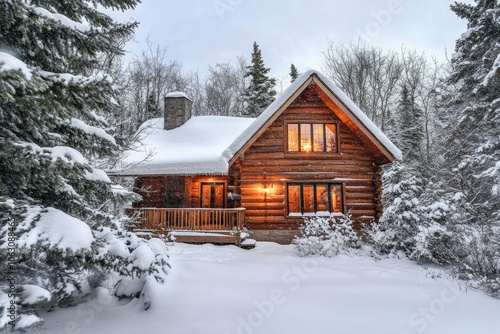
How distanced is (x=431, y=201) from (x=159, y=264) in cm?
1055

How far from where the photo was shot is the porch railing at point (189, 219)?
13164 millimetres

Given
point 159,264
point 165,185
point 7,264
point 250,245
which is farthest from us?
point 165,185

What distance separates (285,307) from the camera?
16.6 feet

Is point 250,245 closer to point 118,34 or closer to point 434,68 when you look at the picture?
point 118,34

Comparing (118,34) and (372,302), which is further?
(372,302)

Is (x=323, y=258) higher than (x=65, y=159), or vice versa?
(x=65, y=159)

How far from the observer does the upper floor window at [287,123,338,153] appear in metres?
14.6

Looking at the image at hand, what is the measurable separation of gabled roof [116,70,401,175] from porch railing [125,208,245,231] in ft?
6.14

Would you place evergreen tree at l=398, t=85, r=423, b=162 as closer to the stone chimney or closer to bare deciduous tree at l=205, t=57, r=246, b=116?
bare deciduous tree at l=205, t=57, r=246, b=116

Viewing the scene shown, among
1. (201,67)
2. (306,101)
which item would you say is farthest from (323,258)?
(201,67)

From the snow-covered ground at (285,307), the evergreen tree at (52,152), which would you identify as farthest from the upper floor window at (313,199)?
the evergreen tree at (52,152)

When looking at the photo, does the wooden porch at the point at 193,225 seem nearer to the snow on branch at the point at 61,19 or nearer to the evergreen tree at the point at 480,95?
the evergreen tree at the point at 480,95

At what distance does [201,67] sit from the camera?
124 feet

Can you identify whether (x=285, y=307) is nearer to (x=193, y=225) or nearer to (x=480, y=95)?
(x=193, y=225)
